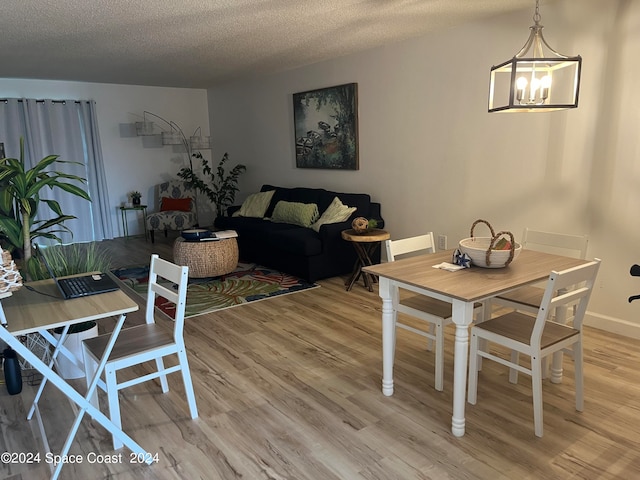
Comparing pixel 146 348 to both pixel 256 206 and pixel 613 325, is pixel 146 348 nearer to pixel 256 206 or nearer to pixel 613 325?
pixel 613 325

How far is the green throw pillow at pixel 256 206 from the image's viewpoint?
6.05 meters

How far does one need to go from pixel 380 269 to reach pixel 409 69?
2839 mm

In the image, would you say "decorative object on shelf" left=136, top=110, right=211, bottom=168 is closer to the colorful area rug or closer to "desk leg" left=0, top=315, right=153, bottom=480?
the colorful area rug

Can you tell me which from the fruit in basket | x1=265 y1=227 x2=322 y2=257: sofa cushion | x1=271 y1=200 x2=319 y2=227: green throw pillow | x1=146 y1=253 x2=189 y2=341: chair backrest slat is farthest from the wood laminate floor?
x1=271 y1=200 x2=319 y2=227: green throw pillow

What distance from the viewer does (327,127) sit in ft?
18.2

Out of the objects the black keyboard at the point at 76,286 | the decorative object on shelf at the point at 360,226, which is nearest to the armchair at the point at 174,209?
the decorative object on shelf at the point at 360,226

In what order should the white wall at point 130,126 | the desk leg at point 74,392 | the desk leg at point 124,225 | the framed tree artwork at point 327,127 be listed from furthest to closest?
1. the desk leg at point 124,225
2. the white wall at point 130,126
3. the framed tree artwork at point 327,127
4. the desk leg at point 74,392

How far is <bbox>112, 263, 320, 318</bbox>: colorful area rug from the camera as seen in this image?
4.08m

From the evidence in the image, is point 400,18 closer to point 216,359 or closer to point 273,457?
point 216,359

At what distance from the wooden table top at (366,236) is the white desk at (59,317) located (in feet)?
8.28

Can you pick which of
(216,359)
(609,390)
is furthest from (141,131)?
(609,390)

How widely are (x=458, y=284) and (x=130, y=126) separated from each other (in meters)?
6.67

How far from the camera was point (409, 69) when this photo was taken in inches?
178

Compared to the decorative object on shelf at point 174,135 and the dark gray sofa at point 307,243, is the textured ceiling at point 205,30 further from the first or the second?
the dark gray sofa at point 307,243
